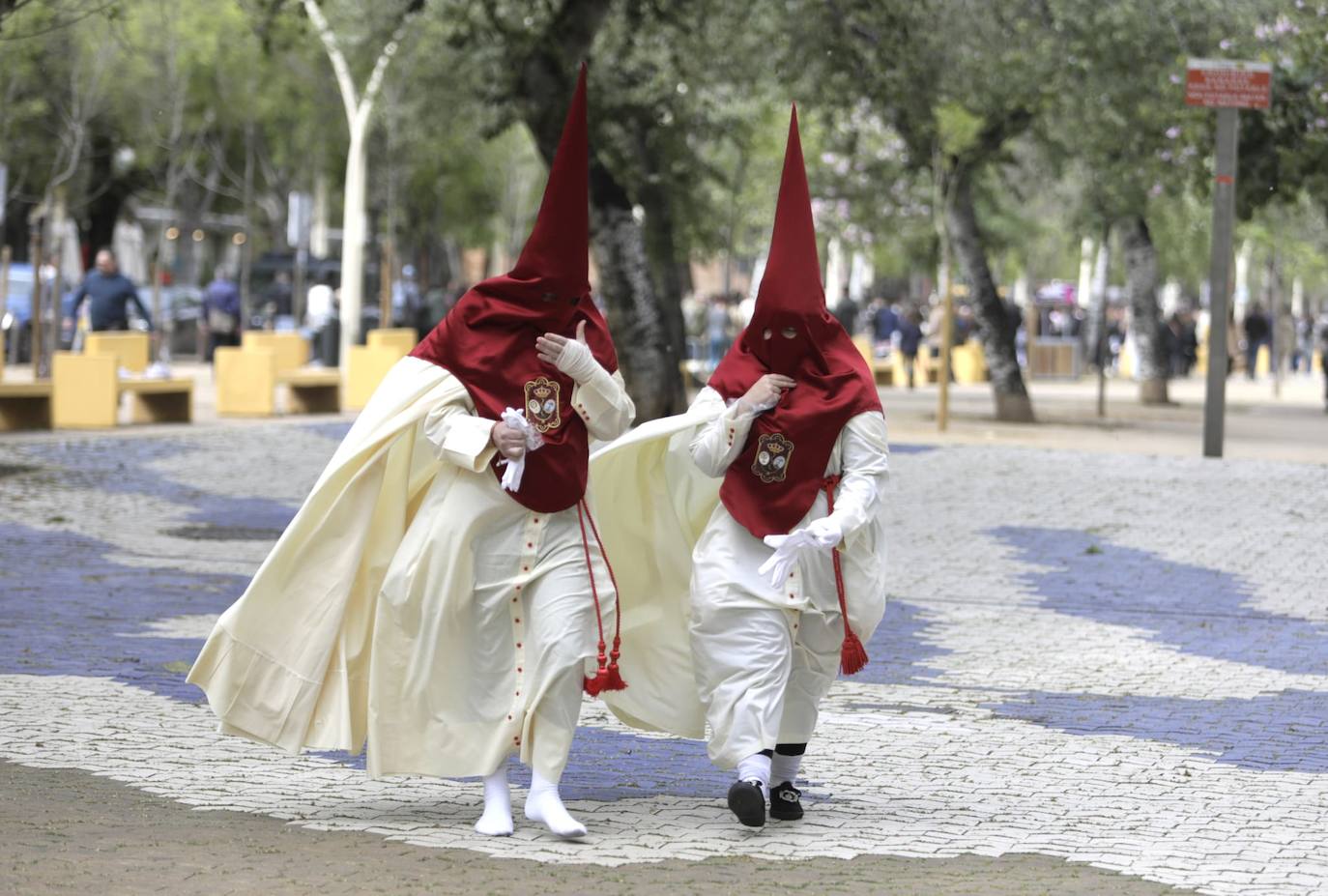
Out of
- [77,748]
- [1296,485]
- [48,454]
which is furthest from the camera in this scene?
[48,454]

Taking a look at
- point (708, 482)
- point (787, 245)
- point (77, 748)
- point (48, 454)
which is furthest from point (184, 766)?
point (48, 454)

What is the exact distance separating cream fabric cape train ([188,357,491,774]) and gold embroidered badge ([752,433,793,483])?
34.3 inches

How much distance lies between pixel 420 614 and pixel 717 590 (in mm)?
854

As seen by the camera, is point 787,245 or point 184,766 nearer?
point 787,245

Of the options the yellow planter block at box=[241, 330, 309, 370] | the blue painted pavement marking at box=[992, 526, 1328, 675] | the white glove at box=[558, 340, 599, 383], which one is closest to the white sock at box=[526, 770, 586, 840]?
the white glove at box=[558, 340, 599, 383]

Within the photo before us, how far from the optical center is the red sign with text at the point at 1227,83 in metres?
17.8

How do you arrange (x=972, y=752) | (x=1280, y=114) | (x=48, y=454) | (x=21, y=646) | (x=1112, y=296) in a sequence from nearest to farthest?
(x=972, y=752) < (x=21, y=646) < (x=48, y=454) < (x=1280, y=114) < (x=1112, y=296)

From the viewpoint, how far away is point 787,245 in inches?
245

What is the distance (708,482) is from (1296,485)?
1138cm

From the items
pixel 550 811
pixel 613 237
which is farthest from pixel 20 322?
pixel 550 811

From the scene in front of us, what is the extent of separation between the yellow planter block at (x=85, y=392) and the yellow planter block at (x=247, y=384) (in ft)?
8.47

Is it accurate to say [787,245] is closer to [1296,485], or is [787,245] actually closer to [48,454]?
[1296,485]

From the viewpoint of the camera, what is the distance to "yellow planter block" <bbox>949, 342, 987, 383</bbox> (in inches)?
1596

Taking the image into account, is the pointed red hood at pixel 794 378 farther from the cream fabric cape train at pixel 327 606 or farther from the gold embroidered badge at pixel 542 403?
the cream fabric cape train at pixel 327 606
